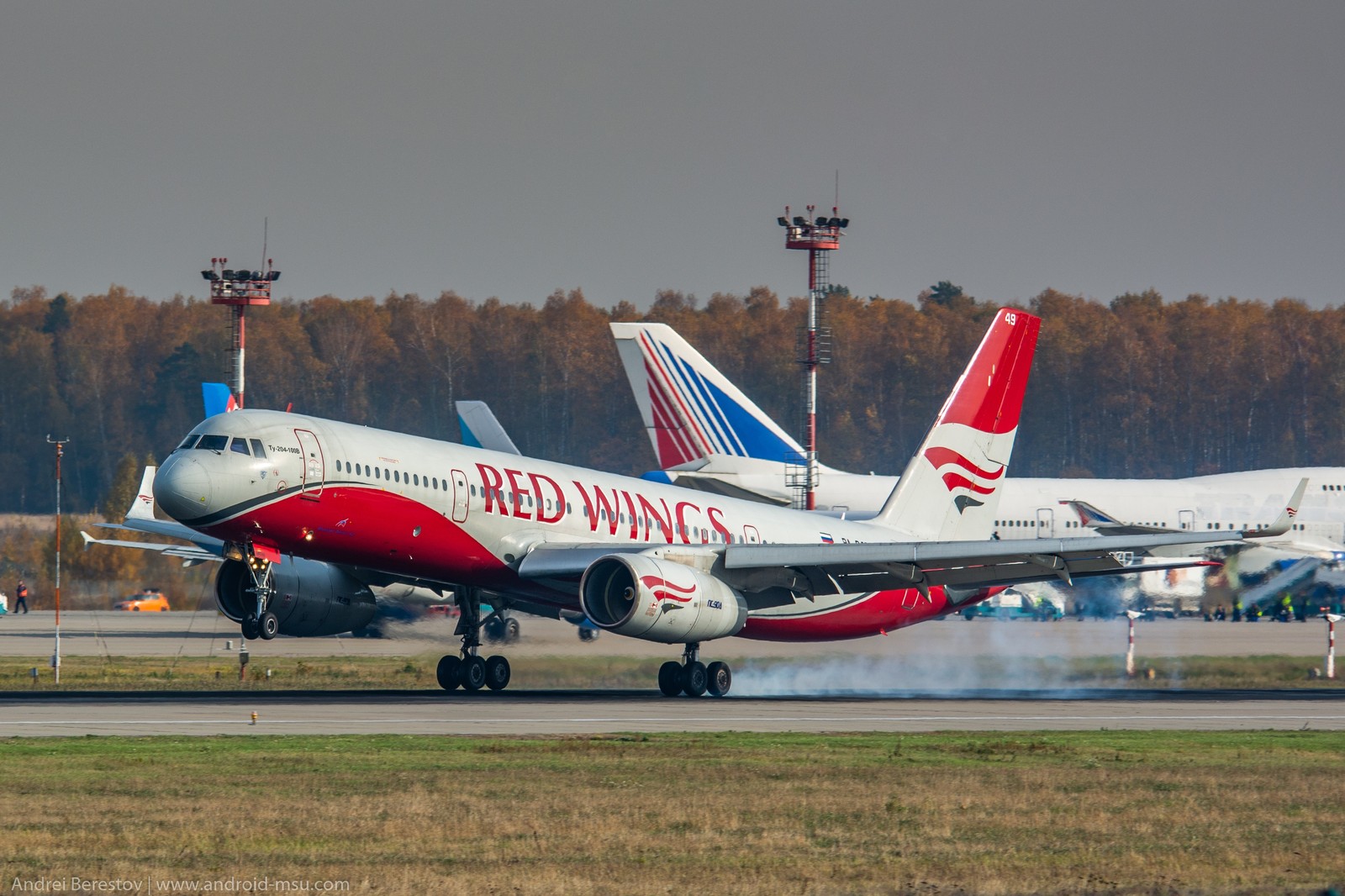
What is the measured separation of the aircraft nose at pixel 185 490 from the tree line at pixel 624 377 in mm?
114039

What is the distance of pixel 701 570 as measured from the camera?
34.1 meters

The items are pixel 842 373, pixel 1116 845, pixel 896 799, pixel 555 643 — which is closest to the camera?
pixel 1116 845

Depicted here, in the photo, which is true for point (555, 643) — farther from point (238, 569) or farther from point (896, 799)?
point (896, 799)

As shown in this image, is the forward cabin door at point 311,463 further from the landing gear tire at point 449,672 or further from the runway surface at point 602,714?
the landing gear tire at point 449,672

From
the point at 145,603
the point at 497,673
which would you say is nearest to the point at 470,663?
the point at 497,673

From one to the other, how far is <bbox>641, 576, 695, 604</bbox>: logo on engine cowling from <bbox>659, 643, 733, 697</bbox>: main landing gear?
2851 mm

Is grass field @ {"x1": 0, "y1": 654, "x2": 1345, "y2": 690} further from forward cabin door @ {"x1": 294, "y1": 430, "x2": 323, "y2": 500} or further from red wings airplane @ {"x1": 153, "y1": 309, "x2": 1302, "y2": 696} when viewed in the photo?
forward cabin door @ {"x1": 294, "y1": 430, "x2": 323, "y2": 500}

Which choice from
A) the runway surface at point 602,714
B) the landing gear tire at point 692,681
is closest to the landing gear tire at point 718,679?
the landing gear tire at point 692,681

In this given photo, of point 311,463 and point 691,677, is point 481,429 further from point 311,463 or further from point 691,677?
point 311,463

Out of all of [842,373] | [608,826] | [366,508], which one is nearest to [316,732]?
[366,508]

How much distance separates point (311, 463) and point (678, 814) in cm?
1555

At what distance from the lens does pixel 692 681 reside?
35375 mm

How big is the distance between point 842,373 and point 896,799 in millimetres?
138041

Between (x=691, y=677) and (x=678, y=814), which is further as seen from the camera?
(x=691, y=677)
